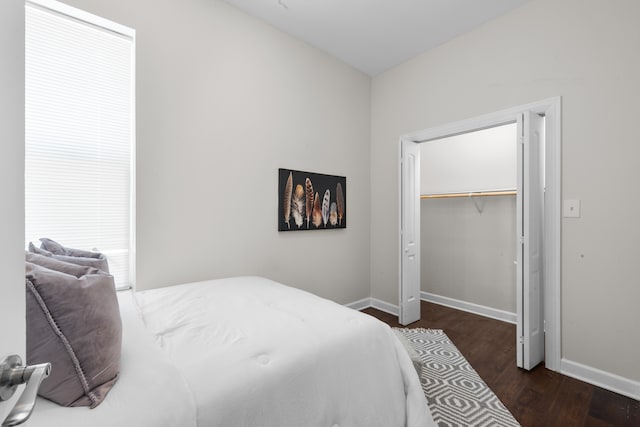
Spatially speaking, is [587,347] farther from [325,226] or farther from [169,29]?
[169,29]

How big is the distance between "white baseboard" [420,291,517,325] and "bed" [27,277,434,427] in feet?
8.28

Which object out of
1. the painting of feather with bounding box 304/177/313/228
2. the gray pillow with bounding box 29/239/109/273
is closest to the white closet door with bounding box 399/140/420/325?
the painting of feather with bounding box 304/177/313/228

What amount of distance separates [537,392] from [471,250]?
1.88 m

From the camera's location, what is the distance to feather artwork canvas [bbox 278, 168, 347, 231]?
2898 mm

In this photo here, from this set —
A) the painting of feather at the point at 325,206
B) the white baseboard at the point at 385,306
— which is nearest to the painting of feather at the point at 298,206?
the painting of feather at the point at 325,206

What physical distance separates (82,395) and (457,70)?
11.6ft

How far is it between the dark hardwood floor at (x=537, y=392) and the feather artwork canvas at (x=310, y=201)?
67.2 inches

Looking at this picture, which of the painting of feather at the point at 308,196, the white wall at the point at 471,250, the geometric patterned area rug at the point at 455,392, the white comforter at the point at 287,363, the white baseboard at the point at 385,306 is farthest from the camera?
the white baseboard at the point at 385,306

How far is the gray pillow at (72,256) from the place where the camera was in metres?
1.29

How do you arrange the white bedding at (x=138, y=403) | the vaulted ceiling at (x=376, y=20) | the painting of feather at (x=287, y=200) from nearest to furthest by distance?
the white bedding at (x=138, y=403) < the vaulted ceiling at (x=376, y=20) < the painting of feather at (x=287, y=200)

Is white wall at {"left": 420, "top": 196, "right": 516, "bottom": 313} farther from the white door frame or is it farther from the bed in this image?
the bed

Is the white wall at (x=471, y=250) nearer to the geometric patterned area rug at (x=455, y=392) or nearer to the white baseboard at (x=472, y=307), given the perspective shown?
the white baseboard at (x=472, y=307)

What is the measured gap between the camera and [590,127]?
2.14 m

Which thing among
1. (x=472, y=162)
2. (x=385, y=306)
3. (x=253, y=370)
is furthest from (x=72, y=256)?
(x=472, y=162)
